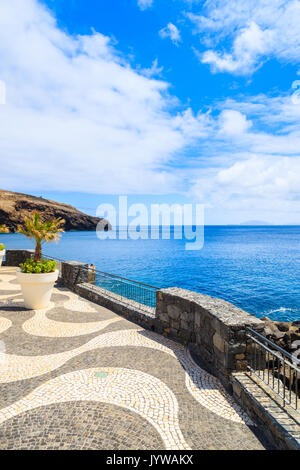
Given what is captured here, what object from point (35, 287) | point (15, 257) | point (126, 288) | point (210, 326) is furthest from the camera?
point (15, 257)

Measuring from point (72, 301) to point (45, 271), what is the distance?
5.78 feet

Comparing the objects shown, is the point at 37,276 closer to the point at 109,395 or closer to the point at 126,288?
the point at 126,288

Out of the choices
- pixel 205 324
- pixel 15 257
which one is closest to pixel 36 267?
pixel 205 324

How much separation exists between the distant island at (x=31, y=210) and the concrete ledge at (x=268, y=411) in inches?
3182

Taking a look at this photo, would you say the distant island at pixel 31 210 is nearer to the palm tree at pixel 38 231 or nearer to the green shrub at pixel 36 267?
the palm tree at pixel 38 231

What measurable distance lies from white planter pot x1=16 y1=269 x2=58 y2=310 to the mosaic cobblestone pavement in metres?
1.75

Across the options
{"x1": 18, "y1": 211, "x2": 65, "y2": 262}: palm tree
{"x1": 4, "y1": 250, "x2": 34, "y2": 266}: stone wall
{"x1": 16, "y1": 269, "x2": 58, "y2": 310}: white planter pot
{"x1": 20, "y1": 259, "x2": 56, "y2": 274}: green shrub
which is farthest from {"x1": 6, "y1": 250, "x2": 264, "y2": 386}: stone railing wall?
{"x1": 4, "y1": 250, "x2": 34, "y2": 266}: stone wall

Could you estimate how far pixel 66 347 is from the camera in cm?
637

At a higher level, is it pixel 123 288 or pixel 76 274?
pixel 76 274

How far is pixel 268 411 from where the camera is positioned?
371cm

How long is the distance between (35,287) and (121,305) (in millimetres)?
3049

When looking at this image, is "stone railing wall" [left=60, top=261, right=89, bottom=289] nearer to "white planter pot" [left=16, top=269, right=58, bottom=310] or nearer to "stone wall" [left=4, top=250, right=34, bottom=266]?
"white planter pot" [left=16, top=269, right=58, bottom=310]
